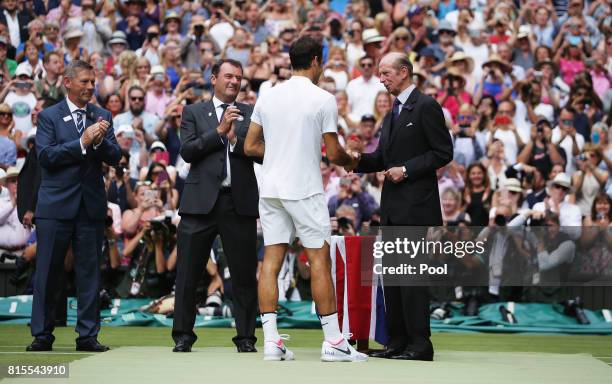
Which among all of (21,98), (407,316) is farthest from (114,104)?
(407,316)

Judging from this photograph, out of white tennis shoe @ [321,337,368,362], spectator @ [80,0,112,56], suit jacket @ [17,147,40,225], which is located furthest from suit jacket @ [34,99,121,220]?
spectator @ [80,0,112,56]

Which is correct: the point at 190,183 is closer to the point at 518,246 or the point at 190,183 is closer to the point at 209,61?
the point at 518,246

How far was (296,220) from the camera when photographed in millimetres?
8328

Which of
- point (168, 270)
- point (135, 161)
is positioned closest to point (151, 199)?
point (168, 270)

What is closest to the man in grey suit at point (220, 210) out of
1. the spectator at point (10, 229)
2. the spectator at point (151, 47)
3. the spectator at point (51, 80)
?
the spectator at point (10, 229)

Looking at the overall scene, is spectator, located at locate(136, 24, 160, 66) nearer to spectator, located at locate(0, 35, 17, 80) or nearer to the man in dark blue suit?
spectator, located at locate(0, 35, 17, 80)

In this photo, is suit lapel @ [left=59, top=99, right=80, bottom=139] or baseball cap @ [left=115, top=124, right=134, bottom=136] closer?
suit lapel @ [left=59, top=99, right=80, bottom=139]

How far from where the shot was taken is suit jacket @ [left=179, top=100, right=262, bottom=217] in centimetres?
934

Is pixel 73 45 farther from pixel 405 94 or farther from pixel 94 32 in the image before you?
pixel 405 94

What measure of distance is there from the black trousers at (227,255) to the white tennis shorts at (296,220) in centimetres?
100

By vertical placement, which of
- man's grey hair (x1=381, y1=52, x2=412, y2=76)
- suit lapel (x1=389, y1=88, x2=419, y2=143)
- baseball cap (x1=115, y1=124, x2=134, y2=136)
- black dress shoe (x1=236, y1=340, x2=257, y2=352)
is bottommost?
black dress shoe (x1=236, y1=340, x2=257, y2=352)

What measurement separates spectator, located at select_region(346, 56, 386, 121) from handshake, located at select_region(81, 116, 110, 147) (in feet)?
30.6

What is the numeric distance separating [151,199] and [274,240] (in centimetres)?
667

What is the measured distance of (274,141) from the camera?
8.34 metres
